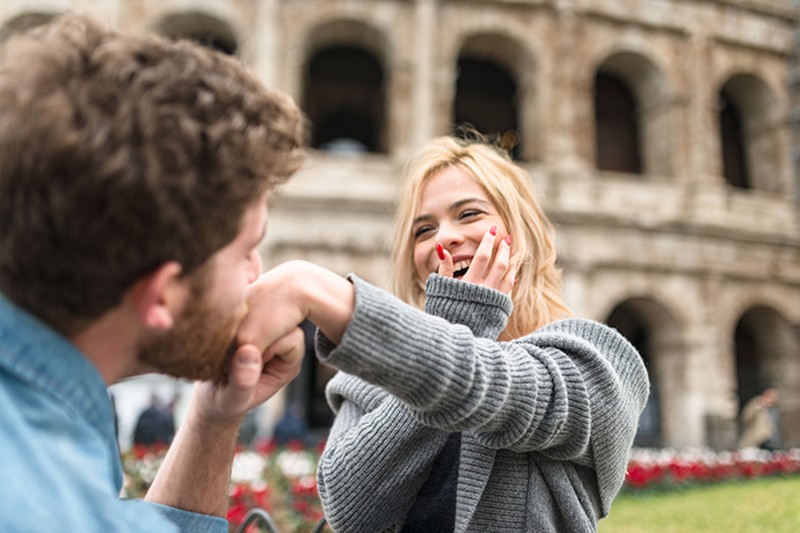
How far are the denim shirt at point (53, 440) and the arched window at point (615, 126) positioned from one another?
18.3 metres

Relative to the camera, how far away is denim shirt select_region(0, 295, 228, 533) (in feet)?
3.07

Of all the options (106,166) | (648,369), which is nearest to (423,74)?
(648,369)

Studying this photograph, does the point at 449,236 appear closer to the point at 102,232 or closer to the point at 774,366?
the point at 102,232

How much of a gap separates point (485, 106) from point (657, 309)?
271 inches

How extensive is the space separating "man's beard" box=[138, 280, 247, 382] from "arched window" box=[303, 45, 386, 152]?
1666cm

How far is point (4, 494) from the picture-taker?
0.91 m

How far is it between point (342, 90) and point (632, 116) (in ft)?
24.7

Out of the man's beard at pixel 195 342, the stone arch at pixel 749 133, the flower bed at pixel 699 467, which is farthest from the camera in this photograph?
the stone arch at pixel 749 133

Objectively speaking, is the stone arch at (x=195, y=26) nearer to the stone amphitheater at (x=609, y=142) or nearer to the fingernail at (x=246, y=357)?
the stone amphitheater at (x=609, y=142)

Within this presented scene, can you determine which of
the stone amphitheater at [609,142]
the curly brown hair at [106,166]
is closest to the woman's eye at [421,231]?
the curly brown hair at [106,166]

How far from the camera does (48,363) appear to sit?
107 cm

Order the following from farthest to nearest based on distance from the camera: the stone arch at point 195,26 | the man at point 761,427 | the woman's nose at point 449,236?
the stone arch at point 195,26 < the man at point 761,427 < the woman's nose at point 449,236

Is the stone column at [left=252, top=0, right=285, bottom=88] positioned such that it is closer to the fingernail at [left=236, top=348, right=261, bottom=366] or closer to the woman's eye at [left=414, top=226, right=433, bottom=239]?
the woman's eye at [left=414, top=226, right=433, bottom=239]

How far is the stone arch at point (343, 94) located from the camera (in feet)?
59.3
